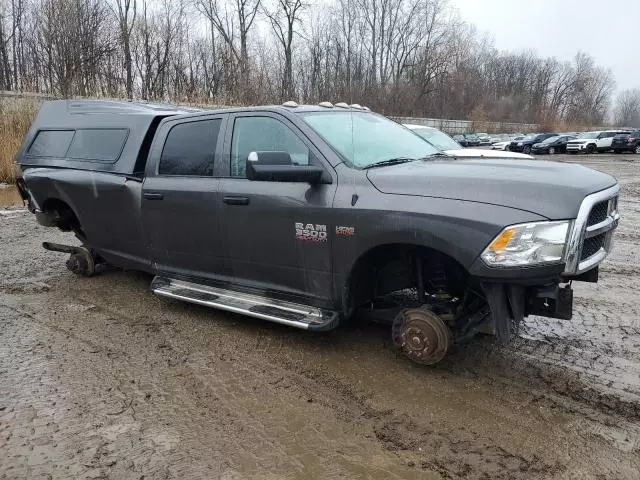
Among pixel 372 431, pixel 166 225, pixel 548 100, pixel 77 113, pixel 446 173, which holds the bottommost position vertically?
pixel 372 431

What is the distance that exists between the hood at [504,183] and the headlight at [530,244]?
8cm

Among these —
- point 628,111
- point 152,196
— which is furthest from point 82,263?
point 628,111

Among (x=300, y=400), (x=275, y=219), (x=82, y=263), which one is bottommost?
(x=300, y=400)

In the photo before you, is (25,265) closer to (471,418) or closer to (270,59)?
(471,418)

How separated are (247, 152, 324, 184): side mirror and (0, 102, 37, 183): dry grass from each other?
13968mm

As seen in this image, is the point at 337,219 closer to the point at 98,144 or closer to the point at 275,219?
the point at 275,219

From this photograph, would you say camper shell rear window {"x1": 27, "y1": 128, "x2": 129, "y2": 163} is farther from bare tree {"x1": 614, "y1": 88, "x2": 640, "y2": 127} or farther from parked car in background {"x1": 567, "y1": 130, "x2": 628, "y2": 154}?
bare tree {"x1": 614, "y1": 88, "x2": 640, "y2": 127}

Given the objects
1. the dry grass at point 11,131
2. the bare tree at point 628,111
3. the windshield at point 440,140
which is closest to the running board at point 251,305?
the windshield at point 440,140

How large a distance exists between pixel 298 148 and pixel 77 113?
3360mm

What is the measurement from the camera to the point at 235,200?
A: 4.18 m

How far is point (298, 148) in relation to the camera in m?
3.92

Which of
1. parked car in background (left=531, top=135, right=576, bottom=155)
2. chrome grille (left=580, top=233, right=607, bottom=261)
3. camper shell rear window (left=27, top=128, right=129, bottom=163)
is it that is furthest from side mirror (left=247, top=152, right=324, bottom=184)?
parked car in background (left=531, top=135, right=576, bottom=155)

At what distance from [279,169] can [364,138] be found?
933 millimetres

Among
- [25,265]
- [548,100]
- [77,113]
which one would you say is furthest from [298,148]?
[548,100]
